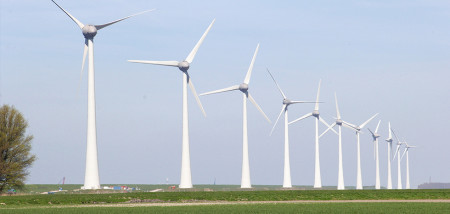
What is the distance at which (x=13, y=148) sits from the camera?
98188mm

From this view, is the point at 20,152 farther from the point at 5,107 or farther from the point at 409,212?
the point at 409,212

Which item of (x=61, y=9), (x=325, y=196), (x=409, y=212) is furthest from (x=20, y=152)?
(x=409, y=212)

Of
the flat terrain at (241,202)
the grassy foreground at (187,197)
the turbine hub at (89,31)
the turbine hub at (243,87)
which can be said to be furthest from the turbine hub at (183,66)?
the grassy foreground at (187,197)

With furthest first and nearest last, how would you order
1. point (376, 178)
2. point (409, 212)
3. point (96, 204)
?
point (376, 178), point (96, 204), point (409, 212)

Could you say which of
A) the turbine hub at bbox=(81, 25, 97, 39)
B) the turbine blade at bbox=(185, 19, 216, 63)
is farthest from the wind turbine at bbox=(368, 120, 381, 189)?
the turbine hub at bbox=(81, 25, 97, 39)

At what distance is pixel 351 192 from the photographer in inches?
3880

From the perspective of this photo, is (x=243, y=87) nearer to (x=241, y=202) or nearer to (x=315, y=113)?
(x=315, y=113)

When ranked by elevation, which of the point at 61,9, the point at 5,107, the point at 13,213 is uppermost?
the point at 61,9

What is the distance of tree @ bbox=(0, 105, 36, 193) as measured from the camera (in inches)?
3836

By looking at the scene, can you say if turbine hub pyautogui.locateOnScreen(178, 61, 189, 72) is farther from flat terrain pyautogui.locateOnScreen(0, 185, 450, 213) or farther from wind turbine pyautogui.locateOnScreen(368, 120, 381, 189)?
wind turbine pyautogui.locateOnScreen(368, 120, 381, 189)

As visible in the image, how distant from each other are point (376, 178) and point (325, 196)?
96.8 metres

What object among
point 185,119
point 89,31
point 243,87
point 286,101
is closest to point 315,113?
point 286,101

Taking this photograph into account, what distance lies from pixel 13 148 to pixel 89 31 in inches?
700

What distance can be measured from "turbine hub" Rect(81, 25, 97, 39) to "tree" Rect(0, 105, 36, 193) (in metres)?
13.3
